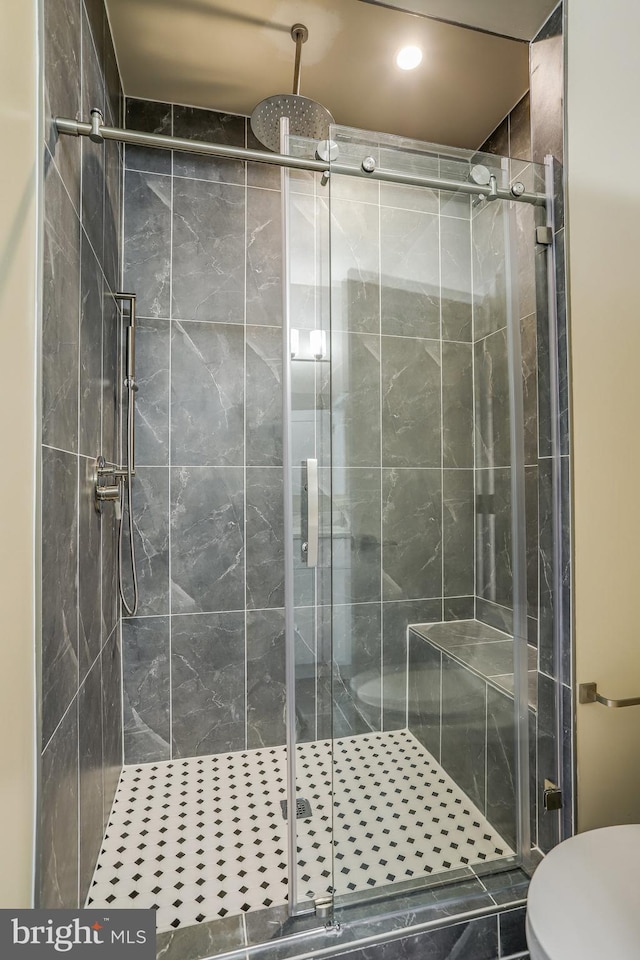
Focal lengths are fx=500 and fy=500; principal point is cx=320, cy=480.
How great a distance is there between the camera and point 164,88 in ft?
6.66

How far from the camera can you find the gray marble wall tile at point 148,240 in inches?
82.4

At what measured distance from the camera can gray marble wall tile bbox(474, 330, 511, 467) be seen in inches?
51.6

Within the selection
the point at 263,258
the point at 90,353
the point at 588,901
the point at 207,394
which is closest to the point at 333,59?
the point at 263,258

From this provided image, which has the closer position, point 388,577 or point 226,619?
point 388,577

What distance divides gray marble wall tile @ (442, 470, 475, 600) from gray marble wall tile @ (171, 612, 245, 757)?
1189mm

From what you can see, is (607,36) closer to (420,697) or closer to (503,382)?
(503,382)

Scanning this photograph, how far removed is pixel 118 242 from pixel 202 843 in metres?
2.21

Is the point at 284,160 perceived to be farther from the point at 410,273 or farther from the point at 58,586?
the point at 58,586

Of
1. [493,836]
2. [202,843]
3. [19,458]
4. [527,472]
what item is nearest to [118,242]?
[19,458]

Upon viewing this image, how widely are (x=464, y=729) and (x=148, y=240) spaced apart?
2.15 meters

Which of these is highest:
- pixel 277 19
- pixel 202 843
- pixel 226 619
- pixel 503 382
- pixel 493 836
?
pixel 277 19

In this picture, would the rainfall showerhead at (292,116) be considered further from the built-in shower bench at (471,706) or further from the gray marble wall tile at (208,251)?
the built-in shower bench at (471,706)

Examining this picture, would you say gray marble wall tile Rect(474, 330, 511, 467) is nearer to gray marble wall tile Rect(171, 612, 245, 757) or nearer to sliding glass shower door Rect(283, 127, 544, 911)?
sliding glass shower door Rect(283, 127, 544, 911)

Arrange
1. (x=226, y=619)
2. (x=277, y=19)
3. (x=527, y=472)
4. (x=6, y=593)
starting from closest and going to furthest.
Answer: (x=6, y=593) < (x=527, y=472) < (x=277, y=19) < (x=226, y=619)
